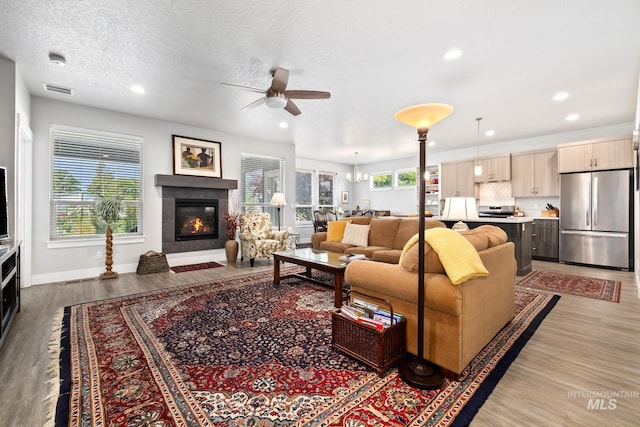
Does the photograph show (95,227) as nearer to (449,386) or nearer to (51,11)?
(51,11)

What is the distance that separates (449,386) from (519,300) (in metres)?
2.23

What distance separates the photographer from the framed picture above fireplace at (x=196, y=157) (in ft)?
17.7

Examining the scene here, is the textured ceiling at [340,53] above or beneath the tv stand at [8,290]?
above

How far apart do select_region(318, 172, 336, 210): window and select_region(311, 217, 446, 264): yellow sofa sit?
472 centimetres

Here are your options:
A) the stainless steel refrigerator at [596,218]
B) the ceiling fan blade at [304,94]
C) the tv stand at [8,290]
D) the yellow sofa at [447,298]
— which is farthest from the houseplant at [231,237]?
the stainless steel refrigerator at [596,218]

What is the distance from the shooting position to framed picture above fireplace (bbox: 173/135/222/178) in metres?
5.38

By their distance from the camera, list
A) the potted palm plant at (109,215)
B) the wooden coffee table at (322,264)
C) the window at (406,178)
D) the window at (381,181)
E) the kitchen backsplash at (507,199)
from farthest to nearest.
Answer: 1. the window at (381,181)
2. the window at (406,178)
3. the kitchen backsplash at (507,199)
4. the potted palm plant at (109,215)
5. the wooden coffee table at (322,264)

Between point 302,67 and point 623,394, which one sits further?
point 302,67

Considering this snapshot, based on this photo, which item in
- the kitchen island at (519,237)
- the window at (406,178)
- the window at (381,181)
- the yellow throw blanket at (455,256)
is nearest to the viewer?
the yellow throw blanket at (455,256)

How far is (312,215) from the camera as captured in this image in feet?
31.4

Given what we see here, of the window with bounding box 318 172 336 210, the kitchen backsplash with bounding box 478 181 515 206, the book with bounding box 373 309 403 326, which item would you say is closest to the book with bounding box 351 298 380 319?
the book with bounding box 373 309 403 326

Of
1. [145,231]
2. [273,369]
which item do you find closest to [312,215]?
[145,231]

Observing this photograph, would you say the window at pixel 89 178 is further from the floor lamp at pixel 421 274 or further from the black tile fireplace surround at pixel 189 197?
the floor lamp at pixel 421 274

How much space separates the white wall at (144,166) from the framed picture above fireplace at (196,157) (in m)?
0.11
